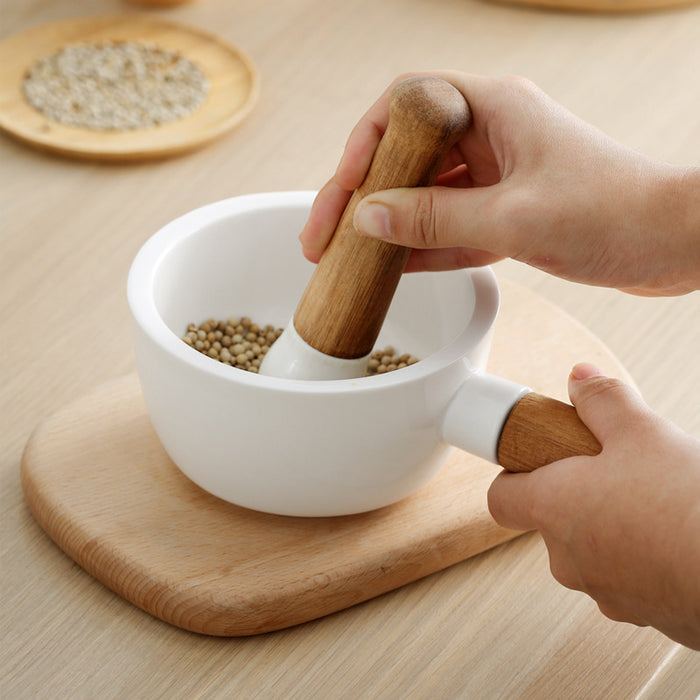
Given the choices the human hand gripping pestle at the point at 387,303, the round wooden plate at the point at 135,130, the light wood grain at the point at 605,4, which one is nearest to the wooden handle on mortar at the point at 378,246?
the human hand gripping pestle at the point at 387,303

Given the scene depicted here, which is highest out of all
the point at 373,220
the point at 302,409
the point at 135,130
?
the point at 373,220

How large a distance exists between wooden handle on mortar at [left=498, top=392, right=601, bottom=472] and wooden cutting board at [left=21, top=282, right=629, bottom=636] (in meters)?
0.10

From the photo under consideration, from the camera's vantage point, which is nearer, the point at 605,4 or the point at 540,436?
the point at 540,436

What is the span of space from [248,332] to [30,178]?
505 mm

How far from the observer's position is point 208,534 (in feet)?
2.64

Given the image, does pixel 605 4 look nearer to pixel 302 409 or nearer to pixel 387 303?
pixel 387 303

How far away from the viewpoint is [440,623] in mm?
772

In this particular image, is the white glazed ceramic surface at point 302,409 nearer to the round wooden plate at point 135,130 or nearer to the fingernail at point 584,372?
the fingernail at point 584,372

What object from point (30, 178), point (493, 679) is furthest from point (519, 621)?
point (30, 178)

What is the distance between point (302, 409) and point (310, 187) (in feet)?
2.11

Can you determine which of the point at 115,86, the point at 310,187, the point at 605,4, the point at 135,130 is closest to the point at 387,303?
the point at 310,187

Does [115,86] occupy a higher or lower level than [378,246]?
lower

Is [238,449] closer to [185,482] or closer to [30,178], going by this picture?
[185,482]

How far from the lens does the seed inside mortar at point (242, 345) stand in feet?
2.90
